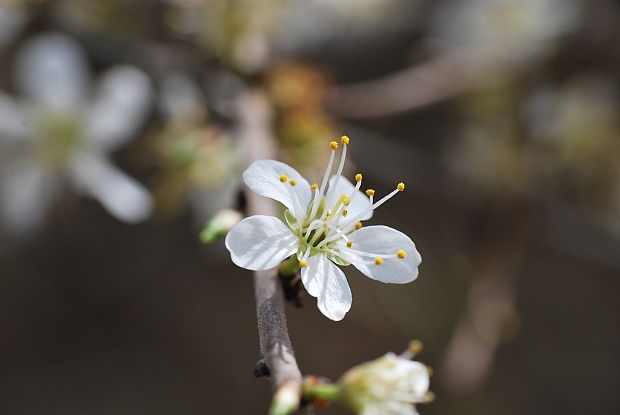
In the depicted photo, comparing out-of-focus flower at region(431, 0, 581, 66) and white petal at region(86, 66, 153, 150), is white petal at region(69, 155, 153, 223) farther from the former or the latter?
out-of-focus flower at region(431, 0, 581, 66)

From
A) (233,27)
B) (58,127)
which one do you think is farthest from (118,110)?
(233,27)

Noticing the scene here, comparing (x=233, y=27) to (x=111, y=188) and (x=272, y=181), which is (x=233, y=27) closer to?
(x=111, y=188)

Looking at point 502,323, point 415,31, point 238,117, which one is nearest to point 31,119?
point 238,117

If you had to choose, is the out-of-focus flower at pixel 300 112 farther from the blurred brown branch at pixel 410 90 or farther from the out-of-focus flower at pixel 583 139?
the out-of-focus flower at pixel 583 139

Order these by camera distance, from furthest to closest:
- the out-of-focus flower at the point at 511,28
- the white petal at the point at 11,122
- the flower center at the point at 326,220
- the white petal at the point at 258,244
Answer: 1. the out-of-focus flower at the point at 511,28
2. the white petal at the point at 11,122
3. the flower center at the point at 326,220
4. the white petal at the point at 258,244

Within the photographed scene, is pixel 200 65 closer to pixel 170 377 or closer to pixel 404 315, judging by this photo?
pixel 404 315

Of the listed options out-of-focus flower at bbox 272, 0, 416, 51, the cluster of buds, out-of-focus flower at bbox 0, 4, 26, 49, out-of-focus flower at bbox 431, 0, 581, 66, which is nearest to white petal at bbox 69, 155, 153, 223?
out-of-focus flower at bbox 0, 4, 26, 49

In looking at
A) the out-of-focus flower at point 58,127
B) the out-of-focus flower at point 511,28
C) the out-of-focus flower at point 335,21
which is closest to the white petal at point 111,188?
the out-of-focus flower at point 58,127
